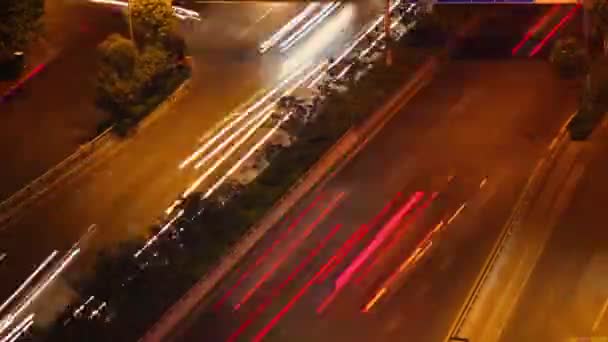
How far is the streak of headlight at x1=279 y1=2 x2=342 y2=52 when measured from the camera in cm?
3619

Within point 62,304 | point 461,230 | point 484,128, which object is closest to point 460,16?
point 484,128

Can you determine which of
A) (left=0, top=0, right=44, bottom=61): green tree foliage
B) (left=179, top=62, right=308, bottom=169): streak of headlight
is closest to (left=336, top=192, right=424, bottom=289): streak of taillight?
(left=179, top=62, right=308, bottom=169): streak of headlight

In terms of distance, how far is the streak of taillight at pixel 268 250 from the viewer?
2472 cm

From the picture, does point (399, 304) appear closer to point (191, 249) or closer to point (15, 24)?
point (191, 249)

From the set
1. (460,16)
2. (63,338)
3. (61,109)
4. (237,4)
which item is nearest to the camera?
(63,338)

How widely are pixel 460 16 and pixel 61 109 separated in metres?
15.2

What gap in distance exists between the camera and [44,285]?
25234mm

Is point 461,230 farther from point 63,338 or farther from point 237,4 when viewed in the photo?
point 237,4

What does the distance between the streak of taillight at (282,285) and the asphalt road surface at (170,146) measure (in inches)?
181

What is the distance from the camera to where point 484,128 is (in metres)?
30.2

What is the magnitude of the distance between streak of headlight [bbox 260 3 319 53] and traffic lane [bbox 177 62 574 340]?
713 cm

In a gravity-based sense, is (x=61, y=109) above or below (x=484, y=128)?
above

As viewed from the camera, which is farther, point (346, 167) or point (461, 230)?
point (346, 167)

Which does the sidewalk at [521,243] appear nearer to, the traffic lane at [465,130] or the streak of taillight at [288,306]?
the traffic lane at [465,130]
